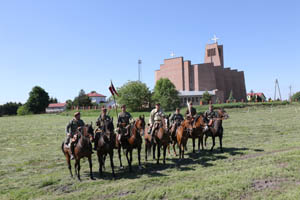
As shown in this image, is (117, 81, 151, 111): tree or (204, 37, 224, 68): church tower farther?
(204, 37, 224, 68): church tower

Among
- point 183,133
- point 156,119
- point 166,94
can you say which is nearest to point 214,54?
point 166,94

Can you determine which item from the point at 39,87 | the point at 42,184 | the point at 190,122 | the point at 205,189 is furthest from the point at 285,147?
the point at 39,87

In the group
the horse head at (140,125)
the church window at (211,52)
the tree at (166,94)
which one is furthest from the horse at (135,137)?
the church window at (211,52)

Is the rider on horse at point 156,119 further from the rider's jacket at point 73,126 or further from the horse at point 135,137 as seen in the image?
the rider's jacket at point 73,126

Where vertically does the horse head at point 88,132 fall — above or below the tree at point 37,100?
below

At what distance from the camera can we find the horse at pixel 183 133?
35.9 feet

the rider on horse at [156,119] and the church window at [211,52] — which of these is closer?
the rider on horse at [156,119]

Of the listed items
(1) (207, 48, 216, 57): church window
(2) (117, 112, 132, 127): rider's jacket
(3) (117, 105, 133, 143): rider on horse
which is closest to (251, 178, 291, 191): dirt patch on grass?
(3) (117, 105, 133, 143): rider on horse

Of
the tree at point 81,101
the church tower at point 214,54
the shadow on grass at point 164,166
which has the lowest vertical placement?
the shadow on grass at point 164,166

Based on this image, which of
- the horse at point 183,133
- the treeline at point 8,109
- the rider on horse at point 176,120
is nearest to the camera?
the horse at point 183,133

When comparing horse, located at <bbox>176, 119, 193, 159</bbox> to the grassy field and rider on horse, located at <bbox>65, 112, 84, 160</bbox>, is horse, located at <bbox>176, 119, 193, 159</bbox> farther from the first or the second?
rider on horse, located at <bbox>65, 112, 84, 160</bbox>

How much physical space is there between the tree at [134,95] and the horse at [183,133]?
53.2m

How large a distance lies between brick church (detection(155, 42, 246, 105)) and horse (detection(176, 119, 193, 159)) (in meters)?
73.1

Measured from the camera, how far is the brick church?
8825 cm
